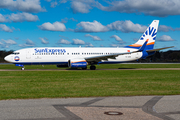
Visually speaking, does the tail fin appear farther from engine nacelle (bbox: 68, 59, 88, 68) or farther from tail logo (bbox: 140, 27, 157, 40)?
engine nacelle (bbox: 68, 59, 88, 68)

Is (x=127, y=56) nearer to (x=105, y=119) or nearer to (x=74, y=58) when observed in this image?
(x=74, y=58)

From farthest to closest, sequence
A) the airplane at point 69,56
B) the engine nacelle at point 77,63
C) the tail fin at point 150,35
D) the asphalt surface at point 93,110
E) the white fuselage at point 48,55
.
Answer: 1. the tail fin at point 150,35
2. the white fuselage at point 48,55
3. the airplane at point 69,56
4. the engine nacelle at point 77,63
5. the asphalt surface at point 93,110

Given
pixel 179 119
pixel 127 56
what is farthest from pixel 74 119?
pixel 127 56

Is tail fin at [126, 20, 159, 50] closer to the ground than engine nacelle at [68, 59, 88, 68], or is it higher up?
higher up

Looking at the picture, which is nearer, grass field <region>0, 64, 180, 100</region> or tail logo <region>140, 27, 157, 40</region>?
grass field <region>0, 64, 180, 100</region>

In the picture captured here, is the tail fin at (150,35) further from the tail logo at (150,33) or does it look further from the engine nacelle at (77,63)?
the engine nacelle at (77,63)

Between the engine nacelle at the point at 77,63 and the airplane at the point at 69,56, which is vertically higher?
the airplane at the point at 69,56

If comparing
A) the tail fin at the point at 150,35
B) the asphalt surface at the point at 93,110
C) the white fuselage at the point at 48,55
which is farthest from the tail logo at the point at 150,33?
the asphalt surface at the point at 93,110

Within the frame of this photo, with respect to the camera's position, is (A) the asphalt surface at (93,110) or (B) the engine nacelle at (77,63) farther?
(B) the engine nacelle at (77,63)

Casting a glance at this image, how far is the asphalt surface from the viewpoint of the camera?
6686 mm

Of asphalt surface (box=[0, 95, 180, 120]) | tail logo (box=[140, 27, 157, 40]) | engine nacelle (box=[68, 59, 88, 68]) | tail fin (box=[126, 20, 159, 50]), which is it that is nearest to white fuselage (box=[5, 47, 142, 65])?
engine nacelle (box=[68, 59, 88, 68])

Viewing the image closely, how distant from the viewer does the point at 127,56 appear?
3891 centimetres

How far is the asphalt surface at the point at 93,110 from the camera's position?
6.69 metres

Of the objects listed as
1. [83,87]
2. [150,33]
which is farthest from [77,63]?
[83,87]
